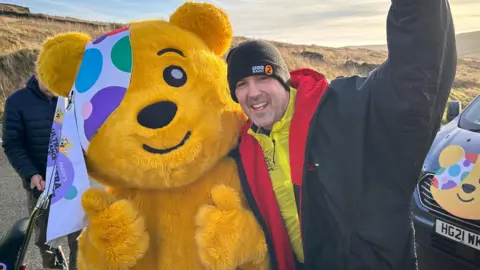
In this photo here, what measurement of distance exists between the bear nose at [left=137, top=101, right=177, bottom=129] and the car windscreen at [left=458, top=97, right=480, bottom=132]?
294cm

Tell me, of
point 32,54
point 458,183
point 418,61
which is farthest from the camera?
point 32,54

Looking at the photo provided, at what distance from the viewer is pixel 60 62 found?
2.49m

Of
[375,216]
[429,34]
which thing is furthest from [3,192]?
[429,34]

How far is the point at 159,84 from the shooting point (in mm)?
2295

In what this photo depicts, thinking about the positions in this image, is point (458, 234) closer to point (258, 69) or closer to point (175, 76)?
point (258, 69)

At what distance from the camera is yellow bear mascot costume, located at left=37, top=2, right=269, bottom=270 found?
221cm

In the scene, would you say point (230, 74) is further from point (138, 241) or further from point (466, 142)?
point (466, 142)

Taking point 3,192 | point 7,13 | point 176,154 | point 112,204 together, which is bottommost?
Result: point 3,192

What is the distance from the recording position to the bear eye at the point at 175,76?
7.63 ft

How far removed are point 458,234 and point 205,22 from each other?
7.67 feet

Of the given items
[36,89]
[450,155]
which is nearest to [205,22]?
[36,89]

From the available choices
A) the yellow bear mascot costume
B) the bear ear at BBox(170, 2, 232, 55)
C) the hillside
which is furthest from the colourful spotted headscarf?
the hillside

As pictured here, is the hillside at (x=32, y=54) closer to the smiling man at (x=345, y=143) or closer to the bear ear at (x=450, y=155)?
the bear ear at (x=450, y=155)

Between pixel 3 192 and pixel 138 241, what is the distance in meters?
4.89
